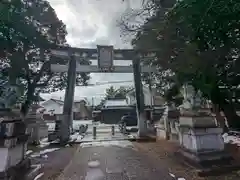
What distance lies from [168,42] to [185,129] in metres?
2.55

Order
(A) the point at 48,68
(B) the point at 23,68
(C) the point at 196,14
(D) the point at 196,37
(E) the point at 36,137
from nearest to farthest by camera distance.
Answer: (C) the point at 196,14
(D) the point at 196,37
(B) the point at 23,68
(E) the point at 36,137
(A) the point at 48,68

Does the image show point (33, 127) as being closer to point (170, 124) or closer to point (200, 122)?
point (170, 124)

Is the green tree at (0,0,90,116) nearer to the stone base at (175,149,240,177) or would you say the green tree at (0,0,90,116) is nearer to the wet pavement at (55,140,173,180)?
the wet pavement at (55,140,173,180)

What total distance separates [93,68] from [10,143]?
351 inches

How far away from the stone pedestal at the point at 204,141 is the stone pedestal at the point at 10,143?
4.32 metres

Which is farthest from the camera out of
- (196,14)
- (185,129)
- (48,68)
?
(48,68)

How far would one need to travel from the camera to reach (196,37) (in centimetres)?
461

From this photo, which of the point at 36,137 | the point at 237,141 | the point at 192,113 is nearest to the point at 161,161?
the point at 192,113

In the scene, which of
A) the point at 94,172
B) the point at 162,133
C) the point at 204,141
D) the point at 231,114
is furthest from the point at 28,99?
the point at 231,114

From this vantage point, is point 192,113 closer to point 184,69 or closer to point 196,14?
point 184,69

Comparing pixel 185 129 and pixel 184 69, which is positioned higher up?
pixel 184 69

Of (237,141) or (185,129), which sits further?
(237,141)

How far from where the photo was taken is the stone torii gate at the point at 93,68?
11.1 meters

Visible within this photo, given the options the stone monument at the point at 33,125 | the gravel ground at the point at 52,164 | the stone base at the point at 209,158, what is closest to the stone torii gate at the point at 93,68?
the stone monument at the point at 33,125
